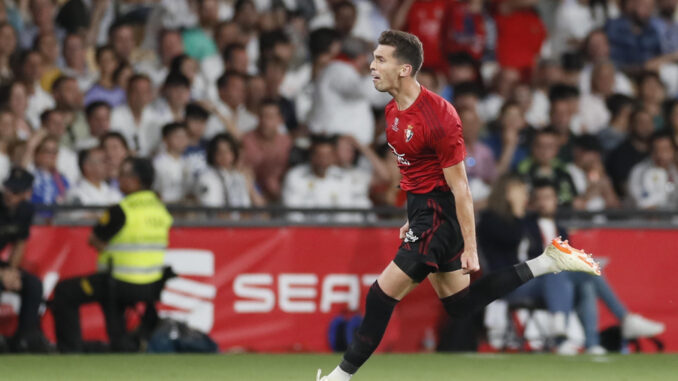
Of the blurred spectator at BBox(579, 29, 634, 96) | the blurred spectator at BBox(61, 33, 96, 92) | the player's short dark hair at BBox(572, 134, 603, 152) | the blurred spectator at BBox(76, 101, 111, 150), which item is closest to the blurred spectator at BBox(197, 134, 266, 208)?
the blurred spectator at BBox(76, 101, 111, 150)

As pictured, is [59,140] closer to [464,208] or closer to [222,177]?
[222,177]

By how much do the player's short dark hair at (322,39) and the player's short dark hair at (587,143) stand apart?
3.00 m

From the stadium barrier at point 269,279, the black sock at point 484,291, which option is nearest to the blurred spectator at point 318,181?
the stadium barrier at point 269,279

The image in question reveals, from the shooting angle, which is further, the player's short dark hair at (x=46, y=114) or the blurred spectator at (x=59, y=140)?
the player's short dark hair at (x=46, y=114)

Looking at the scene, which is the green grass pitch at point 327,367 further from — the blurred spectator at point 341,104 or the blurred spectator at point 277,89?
the blurred spectator at point 277,89

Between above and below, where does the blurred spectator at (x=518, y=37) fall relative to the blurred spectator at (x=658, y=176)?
above

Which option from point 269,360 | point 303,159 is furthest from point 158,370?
point 303,159

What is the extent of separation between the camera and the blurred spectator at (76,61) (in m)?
14.6

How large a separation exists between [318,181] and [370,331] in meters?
5.37

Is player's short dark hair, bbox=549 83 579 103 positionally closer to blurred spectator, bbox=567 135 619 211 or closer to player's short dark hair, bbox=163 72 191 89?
blurred spectator, bbox=567 135 619 211

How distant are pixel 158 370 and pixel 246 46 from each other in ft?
20.3

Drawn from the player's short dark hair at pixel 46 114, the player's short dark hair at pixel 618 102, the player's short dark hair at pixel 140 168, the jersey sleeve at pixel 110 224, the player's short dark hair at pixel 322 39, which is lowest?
the jersey sleeve at pixel 110 224

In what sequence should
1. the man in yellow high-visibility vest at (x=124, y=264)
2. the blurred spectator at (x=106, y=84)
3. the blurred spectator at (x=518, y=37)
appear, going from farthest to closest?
the blurred spectator at (x=518, y=37) < the blurred spectator at (x=106, y=84) < the man in yellow high-visibility vest at (x=124, y=264)

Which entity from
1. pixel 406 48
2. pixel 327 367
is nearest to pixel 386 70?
pixel 406 48
